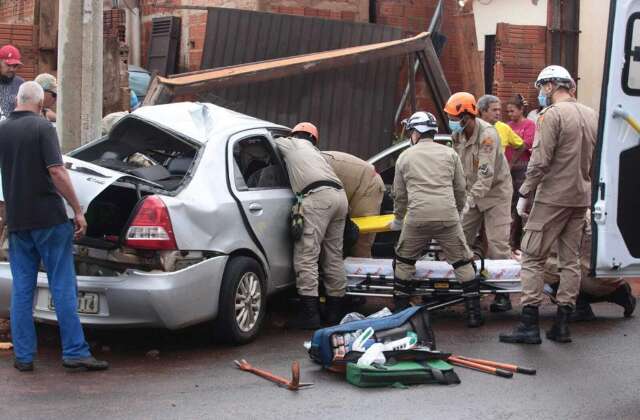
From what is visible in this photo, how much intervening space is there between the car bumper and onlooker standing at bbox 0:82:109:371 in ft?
0.80

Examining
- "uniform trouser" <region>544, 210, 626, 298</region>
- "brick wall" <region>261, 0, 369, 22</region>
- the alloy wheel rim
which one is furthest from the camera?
Result: "brick wall" <region>261, 0, 369, 22</region>

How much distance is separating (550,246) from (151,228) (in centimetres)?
297

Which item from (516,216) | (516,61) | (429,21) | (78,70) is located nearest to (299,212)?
(78,70)

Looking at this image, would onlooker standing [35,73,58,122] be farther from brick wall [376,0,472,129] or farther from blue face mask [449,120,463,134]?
brick wall [376,0,472,129]

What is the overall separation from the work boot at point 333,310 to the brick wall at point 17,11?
308 inches

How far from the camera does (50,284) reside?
6633 mm

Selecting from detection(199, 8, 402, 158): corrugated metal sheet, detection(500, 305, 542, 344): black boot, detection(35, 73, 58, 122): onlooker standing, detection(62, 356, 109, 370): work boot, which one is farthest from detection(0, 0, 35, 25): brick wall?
detection(500, 305, 542, 344): black boot

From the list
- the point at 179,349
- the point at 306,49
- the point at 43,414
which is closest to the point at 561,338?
the point at 179,349

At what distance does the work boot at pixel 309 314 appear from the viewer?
816 cm

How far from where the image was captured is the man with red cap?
10008mm

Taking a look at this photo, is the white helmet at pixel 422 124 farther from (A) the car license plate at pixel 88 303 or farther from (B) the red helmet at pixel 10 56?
(B) the red helmet at pixel 10 56

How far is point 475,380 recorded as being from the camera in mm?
6664

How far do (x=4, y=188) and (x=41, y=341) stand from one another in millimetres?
1473

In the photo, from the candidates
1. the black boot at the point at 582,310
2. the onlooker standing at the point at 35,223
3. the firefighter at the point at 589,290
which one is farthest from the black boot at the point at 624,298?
the onlooker standing at the point at 35,223
